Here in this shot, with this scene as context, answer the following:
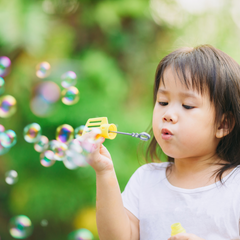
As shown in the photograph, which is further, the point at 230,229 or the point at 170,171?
the point at 170,171

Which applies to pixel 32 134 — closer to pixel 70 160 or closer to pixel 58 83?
pixel 70 160

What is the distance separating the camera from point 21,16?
6.85 feet

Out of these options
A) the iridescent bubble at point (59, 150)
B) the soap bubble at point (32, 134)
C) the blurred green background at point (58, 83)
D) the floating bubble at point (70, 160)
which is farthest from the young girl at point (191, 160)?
the blurred green background at point (58, 83)

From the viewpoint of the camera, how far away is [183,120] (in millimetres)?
911

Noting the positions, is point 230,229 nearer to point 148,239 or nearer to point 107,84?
point 148,239

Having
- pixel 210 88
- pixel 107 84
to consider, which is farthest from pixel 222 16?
pixel 210 88

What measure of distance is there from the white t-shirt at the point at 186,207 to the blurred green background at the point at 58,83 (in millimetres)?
997

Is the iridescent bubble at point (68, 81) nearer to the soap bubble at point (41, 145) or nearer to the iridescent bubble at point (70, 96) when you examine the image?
the iridescent bubble at point (70, 96)

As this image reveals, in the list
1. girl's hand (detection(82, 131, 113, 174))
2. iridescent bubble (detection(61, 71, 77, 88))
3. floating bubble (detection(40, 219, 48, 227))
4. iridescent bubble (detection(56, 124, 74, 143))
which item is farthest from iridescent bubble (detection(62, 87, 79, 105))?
floating bubble (detection(40, 219, 48, 227))

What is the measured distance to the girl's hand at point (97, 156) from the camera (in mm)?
899

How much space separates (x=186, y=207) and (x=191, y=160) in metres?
0.17

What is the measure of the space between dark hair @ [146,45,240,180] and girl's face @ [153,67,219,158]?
0.03 meters

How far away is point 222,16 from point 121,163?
5.83 feet

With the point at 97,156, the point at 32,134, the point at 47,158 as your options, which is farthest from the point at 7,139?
the point at 97,156
